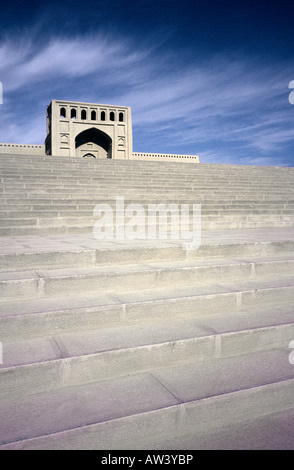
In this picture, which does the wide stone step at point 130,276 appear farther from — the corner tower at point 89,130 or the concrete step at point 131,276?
the corner tower at point 89,130

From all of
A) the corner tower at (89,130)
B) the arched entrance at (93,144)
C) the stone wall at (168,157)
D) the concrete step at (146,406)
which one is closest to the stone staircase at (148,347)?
the concrete step at (146,406)

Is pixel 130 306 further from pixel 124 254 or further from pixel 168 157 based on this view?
pixel 168 157

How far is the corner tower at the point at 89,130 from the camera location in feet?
102

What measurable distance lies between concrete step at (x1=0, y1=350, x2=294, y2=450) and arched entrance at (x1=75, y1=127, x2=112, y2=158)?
3354 cm

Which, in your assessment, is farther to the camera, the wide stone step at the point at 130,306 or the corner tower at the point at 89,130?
the corner tower at the point at 89,130

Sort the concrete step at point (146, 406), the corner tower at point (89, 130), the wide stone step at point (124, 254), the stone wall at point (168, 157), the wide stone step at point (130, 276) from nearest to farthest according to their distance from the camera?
the concrete step at point (146, 406) → the wide stone step at point (130, 276) → the wide stone step at point (124, 254) → the stone wall at point (168, 157) → the corner tower at point (89, 130)

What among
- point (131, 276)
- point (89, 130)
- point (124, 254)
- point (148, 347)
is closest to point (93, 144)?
point (89, 130)

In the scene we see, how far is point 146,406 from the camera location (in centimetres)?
170

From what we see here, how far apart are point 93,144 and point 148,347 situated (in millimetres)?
35524

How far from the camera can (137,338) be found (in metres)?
2.21

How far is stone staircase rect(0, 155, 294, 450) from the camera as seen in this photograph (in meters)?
1.66

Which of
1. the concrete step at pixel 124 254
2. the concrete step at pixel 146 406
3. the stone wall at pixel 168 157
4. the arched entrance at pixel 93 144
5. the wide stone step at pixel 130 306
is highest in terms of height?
the arched entrance at pixel 93 144
